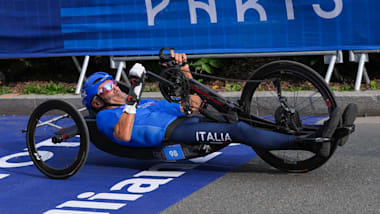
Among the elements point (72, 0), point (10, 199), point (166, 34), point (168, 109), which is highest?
point (72, 0)

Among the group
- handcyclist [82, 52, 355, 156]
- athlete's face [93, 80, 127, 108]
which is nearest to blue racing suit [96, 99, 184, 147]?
handcyclist [82, 52, 355, 156]

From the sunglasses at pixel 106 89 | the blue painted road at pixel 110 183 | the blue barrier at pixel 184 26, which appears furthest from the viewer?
the blue barrier at pixel 184 26

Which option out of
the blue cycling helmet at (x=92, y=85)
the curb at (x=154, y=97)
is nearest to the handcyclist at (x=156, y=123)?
the blue cycling helmet at (x=92, y=85)

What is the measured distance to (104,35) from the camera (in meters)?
9.07

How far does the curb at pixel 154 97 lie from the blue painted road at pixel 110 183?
204cm

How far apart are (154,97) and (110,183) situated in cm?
351

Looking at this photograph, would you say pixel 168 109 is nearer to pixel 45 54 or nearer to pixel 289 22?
pixel 289 22

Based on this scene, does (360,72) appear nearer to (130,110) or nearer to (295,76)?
(295,76)

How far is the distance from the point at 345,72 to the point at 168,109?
184 inches

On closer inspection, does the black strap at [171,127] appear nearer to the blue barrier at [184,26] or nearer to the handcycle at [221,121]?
the handcycle at [221,121]

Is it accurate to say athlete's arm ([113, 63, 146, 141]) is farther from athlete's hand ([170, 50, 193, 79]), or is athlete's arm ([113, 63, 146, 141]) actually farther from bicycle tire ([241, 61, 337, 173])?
bicycle tire ([241, 61, 337, 173])

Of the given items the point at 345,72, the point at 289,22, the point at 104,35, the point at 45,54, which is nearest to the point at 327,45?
the point at 289,22

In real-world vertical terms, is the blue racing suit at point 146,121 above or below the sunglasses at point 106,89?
below

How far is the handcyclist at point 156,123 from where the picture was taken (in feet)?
15.7
